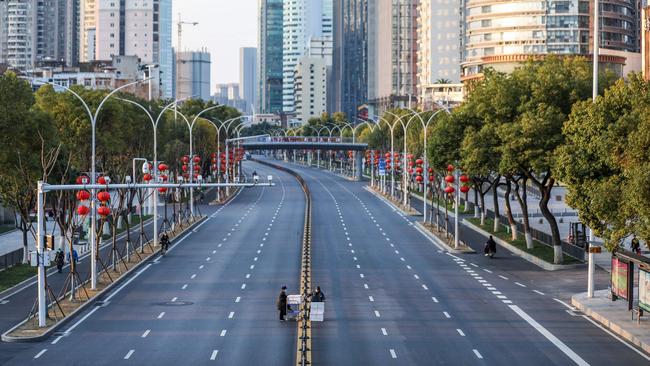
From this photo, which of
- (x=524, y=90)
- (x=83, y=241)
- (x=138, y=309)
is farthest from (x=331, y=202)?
(x=138, y=309)

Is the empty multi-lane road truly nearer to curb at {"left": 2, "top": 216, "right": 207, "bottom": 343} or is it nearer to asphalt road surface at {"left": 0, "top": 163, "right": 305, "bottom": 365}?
asphalt road surface at {"left": 0, "top": 163, "right": 305, "bottom": 365}

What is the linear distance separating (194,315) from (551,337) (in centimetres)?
1439

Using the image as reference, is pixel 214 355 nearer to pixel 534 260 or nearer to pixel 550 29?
pixel 534 260

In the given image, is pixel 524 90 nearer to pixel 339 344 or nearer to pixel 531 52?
pixel 339 344

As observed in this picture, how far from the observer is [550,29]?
175625 millimetres

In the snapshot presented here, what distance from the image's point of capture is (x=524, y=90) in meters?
68.6

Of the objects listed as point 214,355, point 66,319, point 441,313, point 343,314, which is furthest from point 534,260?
point 214,355

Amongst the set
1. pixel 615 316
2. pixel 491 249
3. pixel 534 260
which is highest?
pixel 491 249

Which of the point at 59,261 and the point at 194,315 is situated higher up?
the point at 59,261

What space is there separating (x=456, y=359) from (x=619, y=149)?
9.94 metres

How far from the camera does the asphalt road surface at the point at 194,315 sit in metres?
38.5

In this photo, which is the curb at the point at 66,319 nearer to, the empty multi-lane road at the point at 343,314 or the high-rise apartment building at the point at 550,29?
the empty multi-lane road at the point at 343,314

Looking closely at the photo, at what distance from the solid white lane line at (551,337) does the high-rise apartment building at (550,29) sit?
12481 cm

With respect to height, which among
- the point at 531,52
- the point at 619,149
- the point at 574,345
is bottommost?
the point at 574,345
